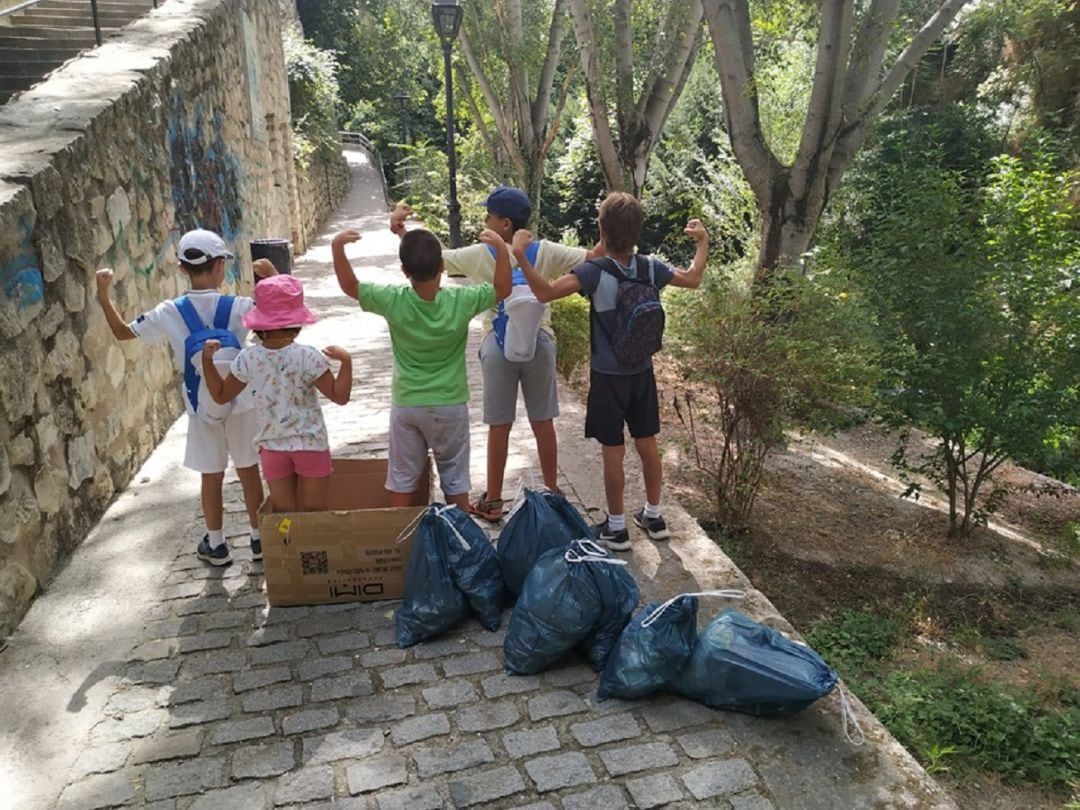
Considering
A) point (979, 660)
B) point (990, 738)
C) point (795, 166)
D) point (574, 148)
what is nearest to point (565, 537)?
point (990, 738)

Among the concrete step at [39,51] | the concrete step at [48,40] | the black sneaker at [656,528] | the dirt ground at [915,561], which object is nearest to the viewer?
the black sneaker at [656,528]

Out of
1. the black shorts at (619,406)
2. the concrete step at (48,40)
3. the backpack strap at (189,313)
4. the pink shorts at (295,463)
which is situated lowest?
the pink shorts at (295,463)

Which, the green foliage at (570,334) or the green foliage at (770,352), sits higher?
the green foliage at (770,352)

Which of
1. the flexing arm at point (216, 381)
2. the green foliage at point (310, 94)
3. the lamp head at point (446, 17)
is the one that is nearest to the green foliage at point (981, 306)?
the flexing arm at point (216, 381)

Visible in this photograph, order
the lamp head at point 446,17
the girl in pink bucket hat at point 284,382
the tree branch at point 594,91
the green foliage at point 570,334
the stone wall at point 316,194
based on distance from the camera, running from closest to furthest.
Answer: the girl in pink bucket hat at point 284,382, the green foliage at point 570,334, the tree branch at point 594,91, the lamp head at point 446,17, the stone wall at point 316,194

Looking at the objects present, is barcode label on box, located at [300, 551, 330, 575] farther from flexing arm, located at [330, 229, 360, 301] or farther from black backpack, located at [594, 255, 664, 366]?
black backpack, located at [594, 255, 664, 366]

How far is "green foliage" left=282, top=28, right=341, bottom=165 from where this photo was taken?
742 inches

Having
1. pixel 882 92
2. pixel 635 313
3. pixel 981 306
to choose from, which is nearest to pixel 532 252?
pixel 635 313

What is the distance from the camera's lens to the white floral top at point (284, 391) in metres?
3.33

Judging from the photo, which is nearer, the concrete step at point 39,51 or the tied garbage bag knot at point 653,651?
the tied garbage bag knot at point 653,651

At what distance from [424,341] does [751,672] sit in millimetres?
1848

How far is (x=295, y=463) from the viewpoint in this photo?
137 inches

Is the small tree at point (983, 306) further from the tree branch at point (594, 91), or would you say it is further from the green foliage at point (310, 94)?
the green foliage at point (310, 94)

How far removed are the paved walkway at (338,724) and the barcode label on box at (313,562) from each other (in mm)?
200
